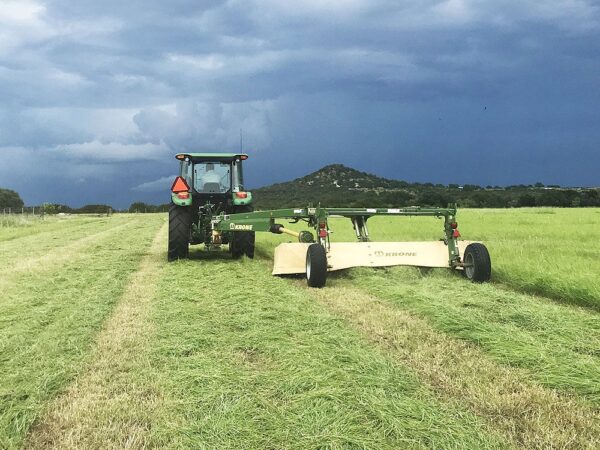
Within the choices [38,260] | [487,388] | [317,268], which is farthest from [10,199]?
[487,388]

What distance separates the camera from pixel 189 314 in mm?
5953

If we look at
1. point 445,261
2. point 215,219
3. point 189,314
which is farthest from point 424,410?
point 215,219

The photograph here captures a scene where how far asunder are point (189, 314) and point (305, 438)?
10.8ft

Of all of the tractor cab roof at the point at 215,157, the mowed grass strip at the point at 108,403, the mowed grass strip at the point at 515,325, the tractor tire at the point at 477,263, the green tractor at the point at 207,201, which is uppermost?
the tractor cab roof at the point at 215,157

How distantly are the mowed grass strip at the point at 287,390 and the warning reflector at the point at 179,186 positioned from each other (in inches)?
202

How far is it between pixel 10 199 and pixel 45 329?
325 feet

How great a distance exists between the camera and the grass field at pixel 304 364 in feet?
9.86

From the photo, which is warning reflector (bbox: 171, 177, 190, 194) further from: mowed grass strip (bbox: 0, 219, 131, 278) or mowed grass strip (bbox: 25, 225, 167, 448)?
mowed grass strip (bbox: 25, 225, 167, 448)

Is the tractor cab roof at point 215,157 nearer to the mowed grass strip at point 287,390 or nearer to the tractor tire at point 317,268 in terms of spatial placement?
the tractor tire at point 317,268

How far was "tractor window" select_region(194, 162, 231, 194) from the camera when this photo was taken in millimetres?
11531

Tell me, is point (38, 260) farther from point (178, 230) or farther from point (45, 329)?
point (45, 329)

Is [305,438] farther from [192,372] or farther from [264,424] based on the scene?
[192,372]

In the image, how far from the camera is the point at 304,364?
4066mm

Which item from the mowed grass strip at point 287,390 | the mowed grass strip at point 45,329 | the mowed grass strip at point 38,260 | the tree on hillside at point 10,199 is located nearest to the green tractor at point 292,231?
the mowed grass strip at point 45,329
